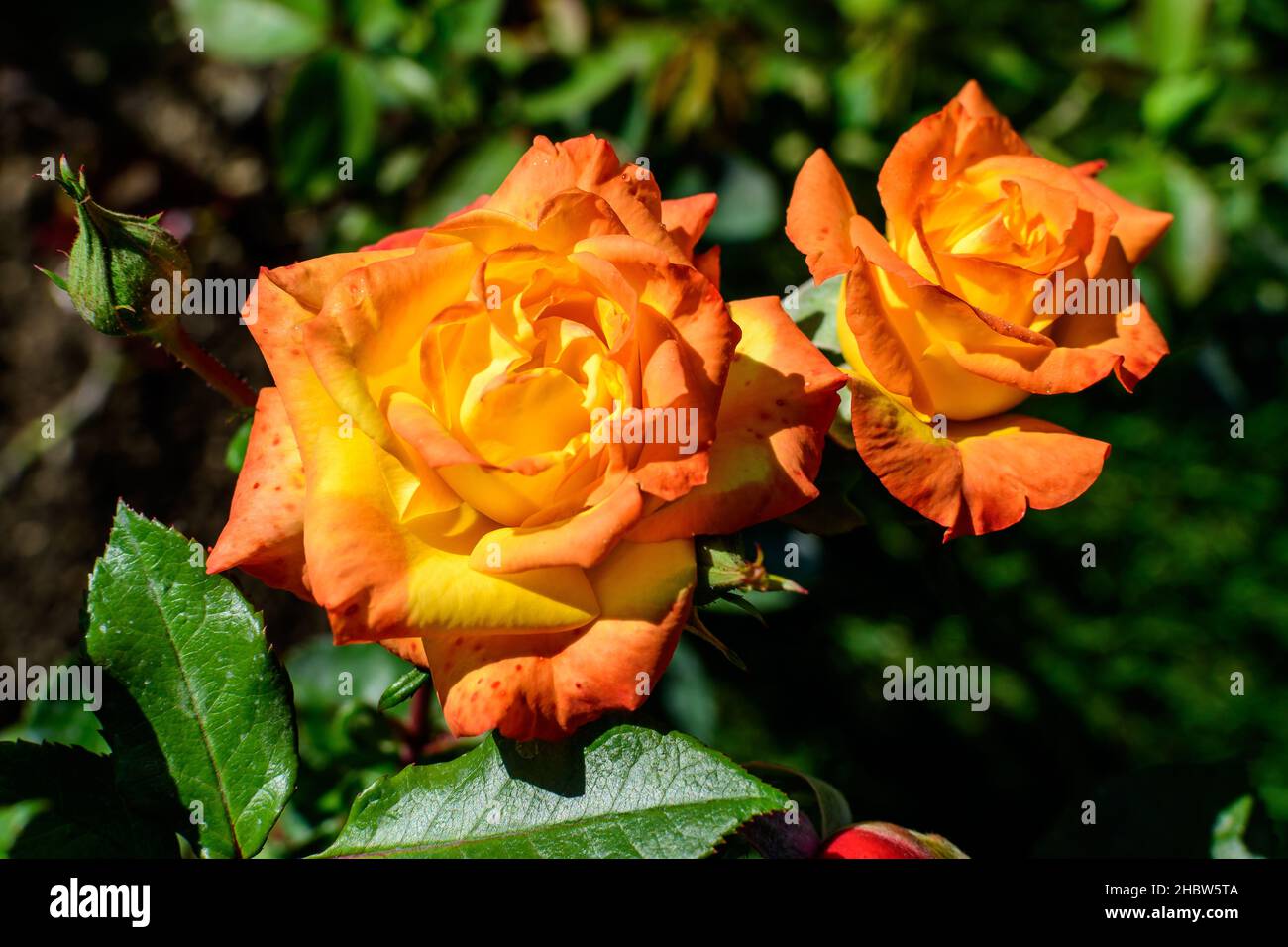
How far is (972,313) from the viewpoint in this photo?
101 centimetres

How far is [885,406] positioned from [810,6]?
147 centimetres

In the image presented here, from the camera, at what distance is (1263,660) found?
2.73 m

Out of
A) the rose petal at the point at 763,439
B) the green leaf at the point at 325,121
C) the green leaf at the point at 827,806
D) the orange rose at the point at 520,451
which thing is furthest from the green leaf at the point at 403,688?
the green leaf at the point at 325,121

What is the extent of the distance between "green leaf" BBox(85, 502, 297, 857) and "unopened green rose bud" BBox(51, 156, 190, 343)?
24 cm

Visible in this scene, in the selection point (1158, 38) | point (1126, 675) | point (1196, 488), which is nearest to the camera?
point (1158, 38)

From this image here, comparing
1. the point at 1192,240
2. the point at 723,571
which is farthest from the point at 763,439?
the point at 1192,240

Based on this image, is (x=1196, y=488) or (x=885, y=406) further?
(x=1196, y=488)

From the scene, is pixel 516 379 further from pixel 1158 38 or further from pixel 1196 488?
pixel 1196 488

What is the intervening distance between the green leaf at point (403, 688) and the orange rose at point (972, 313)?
0.46 m

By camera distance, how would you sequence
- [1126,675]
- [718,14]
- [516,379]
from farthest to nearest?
[1126,675] → [718,14] → [516,379]

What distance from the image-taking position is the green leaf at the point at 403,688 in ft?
3.35

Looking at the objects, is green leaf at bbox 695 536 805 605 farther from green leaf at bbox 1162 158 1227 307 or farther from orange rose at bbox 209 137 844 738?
green leaf at bbox 1162 158 1227 307
